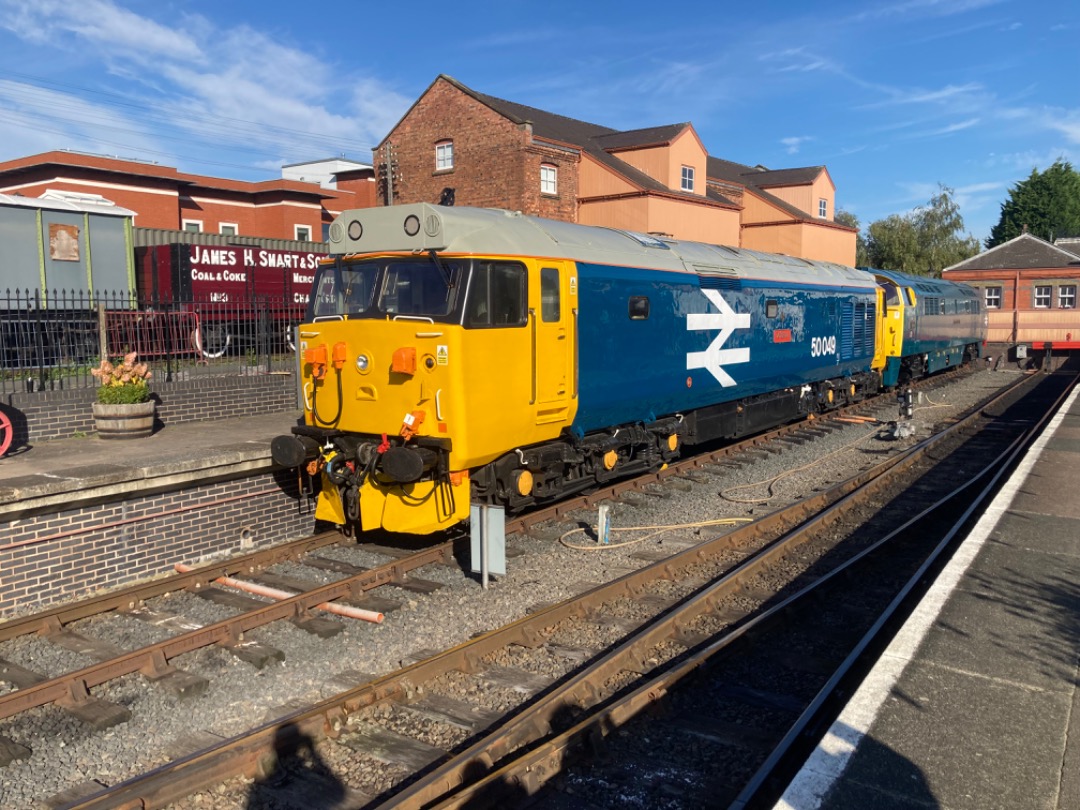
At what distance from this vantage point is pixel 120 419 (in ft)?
33.8

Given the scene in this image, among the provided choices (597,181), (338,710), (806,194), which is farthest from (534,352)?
(806,194)

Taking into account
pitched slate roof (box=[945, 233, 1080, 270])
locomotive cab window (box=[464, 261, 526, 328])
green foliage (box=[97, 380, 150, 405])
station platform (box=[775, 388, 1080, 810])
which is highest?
pitched slate roof (box=[945, 233, 1080, 270])

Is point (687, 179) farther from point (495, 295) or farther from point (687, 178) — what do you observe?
point (495, 295)

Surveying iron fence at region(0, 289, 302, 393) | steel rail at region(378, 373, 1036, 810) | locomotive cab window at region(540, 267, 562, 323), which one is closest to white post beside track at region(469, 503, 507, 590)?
steel rail at region(378, 373, 1036, 810)

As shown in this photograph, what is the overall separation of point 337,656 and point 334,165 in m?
51.0

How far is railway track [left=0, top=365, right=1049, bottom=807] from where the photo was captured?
14.9 feet

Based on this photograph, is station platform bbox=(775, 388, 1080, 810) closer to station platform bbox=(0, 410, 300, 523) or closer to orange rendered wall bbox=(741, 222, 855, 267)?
station platform bbox=(0, 410, 300, 523)

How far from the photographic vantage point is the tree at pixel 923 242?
56.5 m

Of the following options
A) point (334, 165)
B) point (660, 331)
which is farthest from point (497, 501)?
point (334, 165)

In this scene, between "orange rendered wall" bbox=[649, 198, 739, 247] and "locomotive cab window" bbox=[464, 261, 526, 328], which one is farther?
"orange rendered wall" bbox=[649, 198, 739, 247]

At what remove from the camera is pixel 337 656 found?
6.25m

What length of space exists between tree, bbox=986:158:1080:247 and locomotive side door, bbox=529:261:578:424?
3261 inches

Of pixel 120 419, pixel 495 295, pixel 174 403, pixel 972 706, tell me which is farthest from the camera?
pixel 174 403

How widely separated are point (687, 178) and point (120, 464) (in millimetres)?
27902
